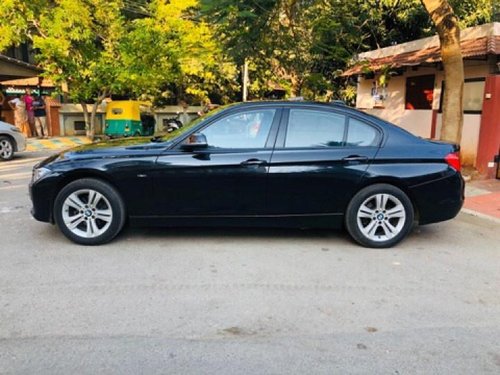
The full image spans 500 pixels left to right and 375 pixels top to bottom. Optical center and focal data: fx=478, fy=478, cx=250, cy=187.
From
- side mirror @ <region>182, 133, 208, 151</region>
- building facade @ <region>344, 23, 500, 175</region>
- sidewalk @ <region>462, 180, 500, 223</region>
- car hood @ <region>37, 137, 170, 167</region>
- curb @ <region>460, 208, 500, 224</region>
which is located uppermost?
building facade @ <region>344, 23, 500, 175</region>

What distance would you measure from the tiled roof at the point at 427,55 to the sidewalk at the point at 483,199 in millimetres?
2725

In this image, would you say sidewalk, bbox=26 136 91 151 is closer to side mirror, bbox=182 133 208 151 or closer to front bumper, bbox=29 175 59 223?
front bumper, bbox=29 175 59 223

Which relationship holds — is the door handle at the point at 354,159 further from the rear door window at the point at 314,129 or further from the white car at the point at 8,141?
the white car at the point at 8,141

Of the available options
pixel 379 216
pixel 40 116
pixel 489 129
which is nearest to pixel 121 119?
pixel 40 116

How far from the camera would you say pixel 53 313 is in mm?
3629

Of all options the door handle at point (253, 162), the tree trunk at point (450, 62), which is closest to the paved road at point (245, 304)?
the door handle at point (253, 162)

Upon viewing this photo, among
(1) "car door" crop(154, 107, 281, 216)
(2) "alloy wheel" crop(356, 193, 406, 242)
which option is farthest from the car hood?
(2) "alloy wheel" crop(356, 193, 406, 242)

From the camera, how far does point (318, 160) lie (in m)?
Result: 5.21

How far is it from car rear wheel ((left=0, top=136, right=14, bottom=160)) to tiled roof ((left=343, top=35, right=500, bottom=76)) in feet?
31.1

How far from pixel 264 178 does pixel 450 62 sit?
5.51 metres

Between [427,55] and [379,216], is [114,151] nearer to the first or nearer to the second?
[379,216]

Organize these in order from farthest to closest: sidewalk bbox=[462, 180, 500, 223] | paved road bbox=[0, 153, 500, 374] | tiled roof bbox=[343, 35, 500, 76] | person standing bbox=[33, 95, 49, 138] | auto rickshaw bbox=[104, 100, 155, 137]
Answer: person standing bbox=[33, 95, 49, 138] < auto rickshaw bbox=[104, 100, 155, 137] < tiled roof bbox=[343, 35, 500, 76] < sidewalk bbox=[462, 180, 500, 223] < paved road bbox=[0, 153, 500, 374]

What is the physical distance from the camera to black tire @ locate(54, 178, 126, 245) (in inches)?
201

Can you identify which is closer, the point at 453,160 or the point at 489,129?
the point at 453,160
